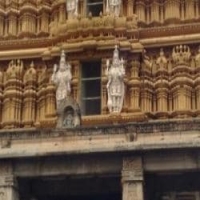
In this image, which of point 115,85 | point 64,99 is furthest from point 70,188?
point 115,85

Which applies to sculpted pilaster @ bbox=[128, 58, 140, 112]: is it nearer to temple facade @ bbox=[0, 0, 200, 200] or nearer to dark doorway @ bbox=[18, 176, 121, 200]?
temple facade @ bbox=[0, 0, 200, 200]

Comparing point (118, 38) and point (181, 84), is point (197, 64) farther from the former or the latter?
point (118, 38)

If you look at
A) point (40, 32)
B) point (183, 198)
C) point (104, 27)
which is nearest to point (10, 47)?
point (40, 32)

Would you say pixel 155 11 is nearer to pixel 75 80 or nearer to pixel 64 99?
pixel 75 80

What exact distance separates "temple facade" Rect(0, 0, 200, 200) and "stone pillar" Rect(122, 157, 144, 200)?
1.2 inches

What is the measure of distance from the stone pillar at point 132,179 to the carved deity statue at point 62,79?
513 cm

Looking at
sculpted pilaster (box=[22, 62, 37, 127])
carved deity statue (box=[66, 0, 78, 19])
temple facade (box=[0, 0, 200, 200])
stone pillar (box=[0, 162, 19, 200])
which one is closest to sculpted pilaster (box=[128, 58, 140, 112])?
temple facade (box=[0, 0, 200, 200])

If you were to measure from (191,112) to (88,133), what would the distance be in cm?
468

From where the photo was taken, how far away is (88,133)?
2356cm

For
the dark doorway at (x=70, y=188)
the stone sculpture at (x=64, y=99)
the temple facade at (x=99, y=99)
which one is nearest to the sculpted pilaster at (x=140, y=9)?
the temple facade at (x=99, y=99)

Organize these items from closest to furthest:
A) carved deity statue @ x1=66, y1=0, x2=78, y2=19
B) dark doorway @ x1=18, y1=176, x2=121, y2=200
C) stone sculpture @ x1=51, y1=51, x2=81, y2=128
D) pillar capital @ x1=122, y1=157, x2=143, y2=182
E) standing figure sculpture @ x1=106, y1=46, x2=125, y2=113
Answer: pillar capital @ x1=122, y1=157, x2=143, y2=182 → dark doorway @ x1=18, y1=176, x2=121, y2=200 → stone sculpture @ x1=51, y1=51, x2=81, y2=128 → standing figure sculpture @ x1=106, y1=46, x2=125, y2=113 → carved deity statue @ x1=66, y1=0, x2=78, y2=19

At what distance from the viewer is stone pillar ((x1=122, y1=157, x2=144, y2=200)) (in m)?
22.3

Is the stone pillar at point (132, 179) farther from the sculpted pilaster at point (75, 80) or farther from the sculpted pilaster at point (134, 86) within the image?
the sculpted pilaster at point (75, 80)

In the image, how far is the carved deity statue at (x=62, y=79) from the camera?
89.1 ft
